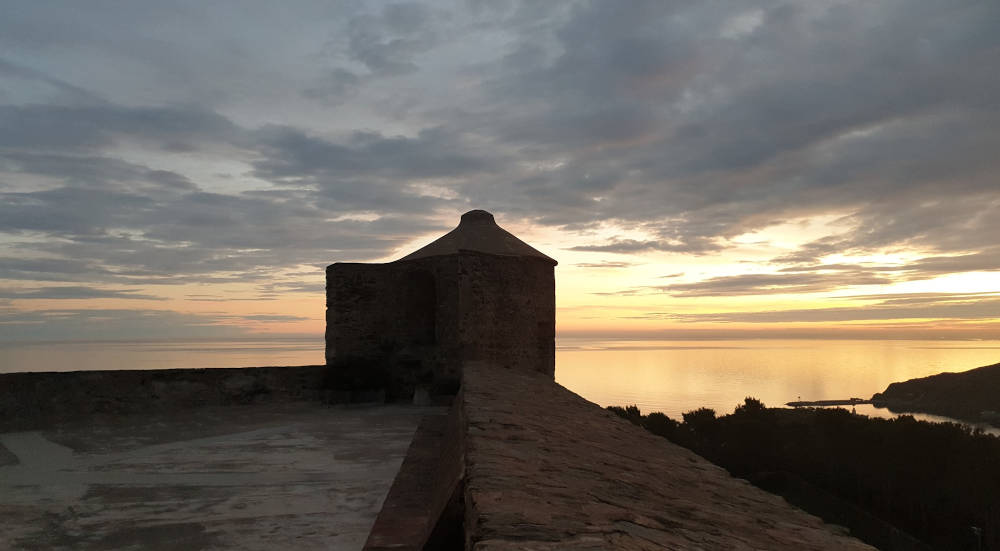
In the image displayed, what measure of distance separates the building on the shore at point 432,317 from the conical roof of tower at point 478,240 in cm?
97

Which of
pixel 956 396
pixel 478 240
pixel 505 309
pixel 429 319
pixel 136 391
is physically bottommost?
pixel 956 396

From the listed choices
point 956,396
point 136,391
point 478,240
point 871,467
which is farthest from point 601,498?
point 956,396

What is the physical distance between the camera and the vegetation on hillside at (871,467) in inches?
602

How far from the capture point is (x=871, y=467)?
61.3 ft

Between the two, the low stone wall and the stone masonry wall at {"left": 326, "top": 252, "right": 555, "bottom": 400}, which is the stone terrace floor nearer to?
the low stone wall

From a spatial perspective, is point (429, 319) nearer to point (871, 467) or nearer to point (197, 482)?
point (197, 482)

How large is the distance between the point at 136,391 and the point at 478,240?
7063 millimetres

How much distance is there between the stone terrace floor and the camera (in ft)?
12.5

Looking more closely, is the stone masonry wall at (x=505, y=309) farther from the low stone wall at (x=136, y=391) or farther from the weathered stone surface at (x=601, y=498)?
the weathered stone surface at (x=601, y=498)

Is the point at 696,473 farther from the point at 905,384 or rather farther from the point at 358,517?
the point at 905,384

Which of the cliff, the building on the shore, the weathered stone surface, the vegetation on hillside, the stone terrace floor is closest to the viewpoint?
the weathered stone surface

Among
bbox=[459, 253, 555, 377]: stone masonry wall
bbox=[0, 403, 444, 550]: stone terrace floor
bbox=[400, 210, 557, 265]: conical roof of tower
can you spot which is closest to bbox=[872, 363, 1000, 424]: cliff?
bbox=[400, 210, 557, 265]: conical roof of tower

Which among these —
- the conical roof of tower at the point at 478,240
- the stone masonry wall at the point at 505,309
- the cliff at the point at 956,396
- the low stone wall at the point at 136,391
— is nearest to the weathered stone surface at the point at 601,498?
the stone masonry wall at the point at 505,309

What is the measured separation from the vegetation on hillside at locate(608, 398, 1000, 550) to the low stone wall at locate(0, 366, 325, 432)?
13.2 metres
